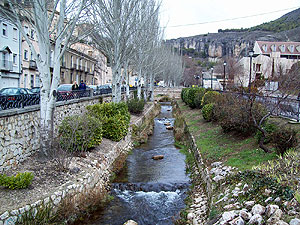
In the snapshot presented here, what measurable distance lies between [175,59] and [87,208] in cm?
5811

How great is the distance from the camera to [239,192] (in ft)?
20.5

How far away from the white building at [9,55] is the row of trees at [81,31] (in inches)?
309

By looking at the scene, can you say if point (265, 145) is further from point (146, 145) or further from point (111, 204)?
point (146, 145)

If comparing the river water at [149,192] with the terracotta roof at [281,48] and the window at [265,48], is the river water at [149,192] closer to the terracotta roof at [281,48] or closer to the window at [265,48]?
the window at [265,48]

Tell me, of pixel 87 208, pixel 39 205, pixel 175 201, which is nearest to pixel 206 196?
pixel 175 201

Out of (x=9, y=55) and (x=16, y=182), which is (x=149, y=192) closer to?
(x=16, y=182)

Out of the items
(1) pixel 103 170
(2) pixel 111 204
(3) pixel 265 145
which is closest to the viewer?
(2) pixel 111 204

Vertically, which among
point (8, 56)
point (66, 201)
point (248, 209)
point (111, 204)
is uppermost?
point (8, 56)

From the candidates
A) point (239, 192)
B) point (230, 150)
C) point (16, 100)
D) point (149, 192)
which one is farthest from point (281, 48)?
point (16, 100)

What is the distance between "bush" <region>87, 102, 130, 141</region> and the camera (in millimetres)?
13984

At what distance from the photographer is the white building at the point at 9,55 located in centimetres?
2811

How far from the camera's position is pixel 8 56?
29.0 m

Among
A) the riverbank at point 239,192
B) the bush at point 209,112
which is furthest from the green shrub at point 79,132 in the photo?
the bush at point 209,112

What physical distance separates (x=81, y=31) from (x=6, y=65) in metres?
17.6
